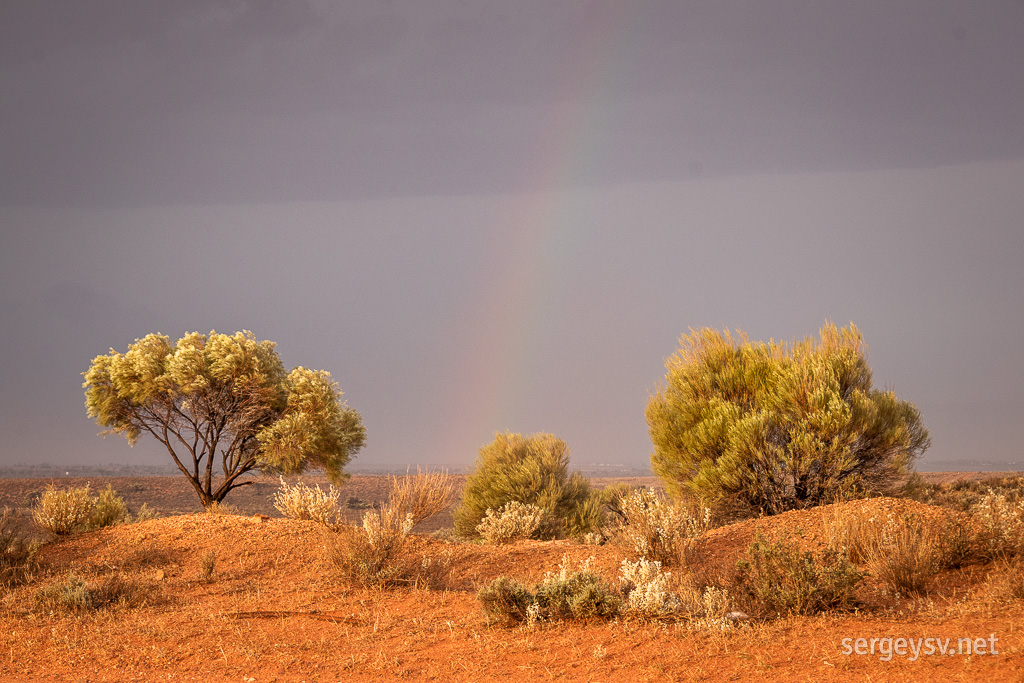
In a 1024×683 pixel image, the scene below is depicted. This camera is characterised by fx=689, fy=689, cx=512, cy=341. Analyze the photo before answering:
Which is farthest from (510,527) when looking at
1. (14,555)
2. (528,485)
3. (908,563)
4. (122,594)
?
(14,555)

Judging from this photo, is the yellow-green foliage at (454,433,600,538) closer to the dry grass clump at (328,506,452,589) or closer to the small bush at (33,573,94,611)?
the dry grass clump at (328,506,452,589)

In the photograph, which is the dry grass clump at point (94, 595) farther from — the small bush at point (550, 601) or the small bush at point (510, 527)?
the small bush at point (510, 527)

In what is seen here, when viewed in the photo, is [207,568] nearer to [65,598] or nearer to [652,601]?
[65,598]

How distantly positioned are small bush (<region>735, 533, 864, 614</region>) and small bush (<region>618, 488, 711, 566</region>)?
8.42 feet

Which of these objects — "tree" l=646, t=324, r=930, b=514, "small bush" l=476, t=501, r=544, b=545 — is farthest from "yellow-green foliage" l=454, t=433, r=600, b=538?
"tree" l=646, t=324, r=930, b=514

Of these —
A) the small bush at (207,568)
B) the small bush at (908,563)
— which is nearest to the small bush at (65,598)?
the small bush at (207,568)

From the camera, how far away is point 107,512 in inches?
664

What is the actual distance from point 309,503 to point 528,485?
7.31m

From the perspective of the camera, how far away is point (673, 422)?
16.2 m

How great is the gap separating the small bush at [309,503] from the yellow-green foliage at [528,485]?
5780 millimetres

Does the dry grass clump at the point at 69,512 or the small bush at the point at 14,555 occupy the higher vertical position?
the dry grass clump at the point at 69,512

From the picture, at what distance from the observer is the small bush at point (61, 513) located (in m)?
14.8

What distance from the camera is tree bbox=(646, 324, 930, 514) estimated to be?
1405 cm

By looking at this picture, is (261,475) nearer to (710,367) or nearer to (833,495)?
(710,367)
